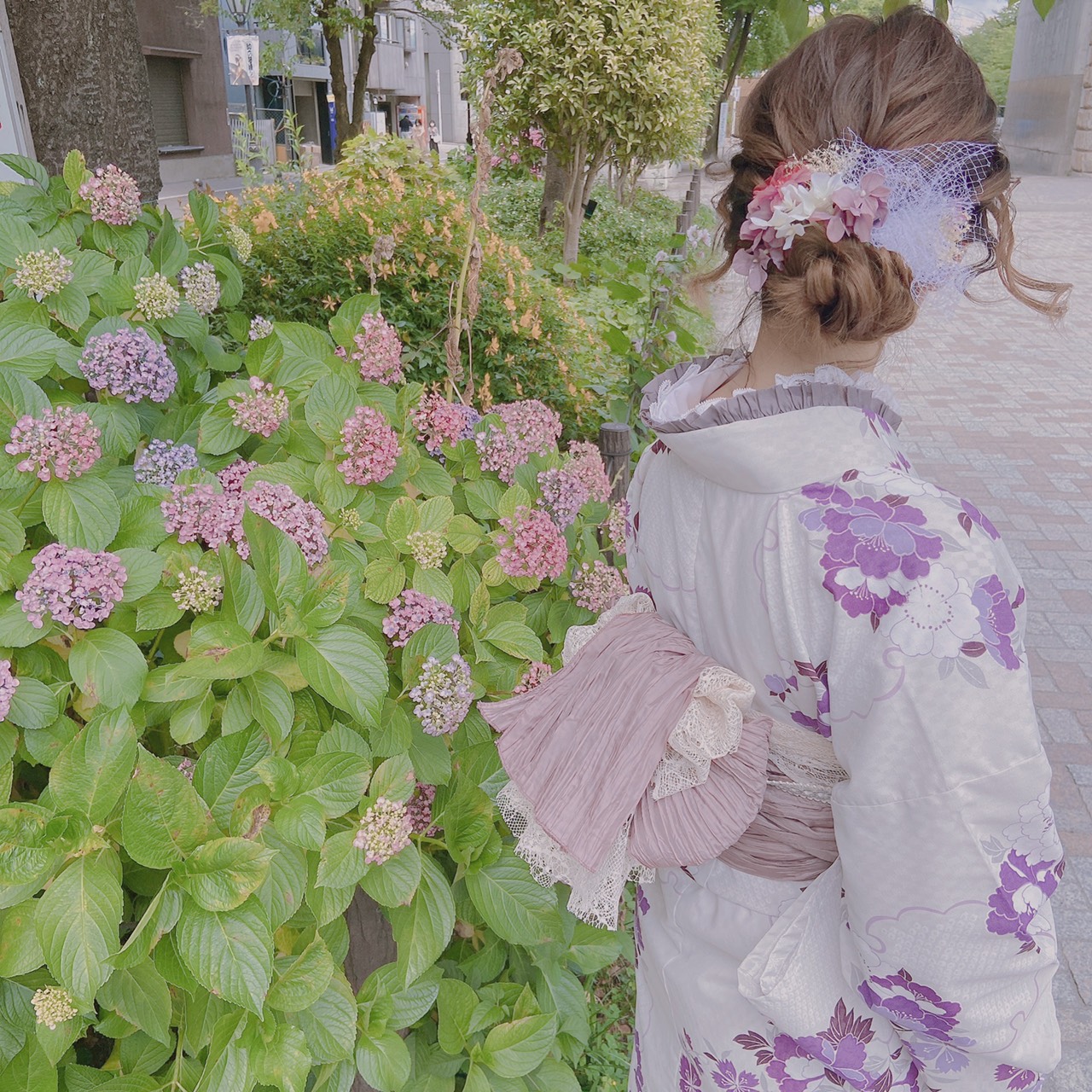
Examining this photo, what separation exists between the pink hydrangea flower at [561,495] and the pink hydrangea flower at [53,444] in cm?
79

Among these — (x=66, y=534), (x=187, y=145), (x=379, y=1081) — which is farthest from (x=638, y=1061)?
(x=187, y=145)

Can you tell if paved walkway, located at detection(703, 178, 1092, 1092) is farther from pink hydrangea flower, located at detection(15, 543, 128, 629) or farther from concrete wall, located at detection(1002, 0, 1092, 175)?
concrete wall, located at detection(1002, 0, 1092, 175)

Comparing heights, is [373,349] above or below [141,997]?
above

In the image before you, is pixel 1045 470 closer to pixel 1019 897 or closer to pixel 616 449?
pixel 616 449

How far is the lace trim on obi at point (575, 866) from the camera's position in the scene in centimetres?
128

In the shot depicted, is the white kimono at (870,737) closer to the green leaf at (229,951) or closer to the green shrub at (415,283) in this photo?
the green leaf at (229,951)

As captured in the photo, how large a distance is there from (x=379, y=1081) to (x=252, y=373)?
121cm

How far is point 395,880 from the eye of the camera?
1.29m

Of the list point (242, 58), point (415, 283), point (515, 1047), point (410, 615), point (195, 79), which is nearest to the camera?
point (410, 615)

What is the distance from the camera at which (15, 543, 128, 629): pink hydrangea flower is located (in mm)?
1168

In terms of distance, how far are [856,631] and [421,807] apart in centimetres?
82

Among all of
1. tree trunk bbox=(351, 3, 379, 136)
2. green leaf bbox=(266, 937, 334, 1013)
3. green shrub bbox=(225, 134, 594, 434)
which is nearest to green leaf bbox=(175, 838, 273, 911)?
green leaf bbox=(266, 937, 334, 1013)

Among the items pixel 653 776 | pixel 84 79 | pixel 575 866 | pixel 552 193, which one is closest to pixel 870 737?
pixel 653 776

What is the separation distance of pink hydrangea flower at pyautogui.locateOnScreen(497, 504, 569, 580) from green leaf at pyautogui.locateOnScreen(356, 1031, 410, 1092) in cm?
76
